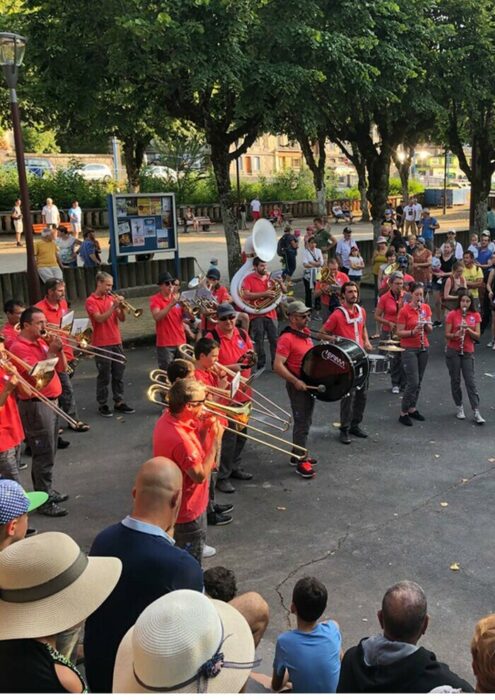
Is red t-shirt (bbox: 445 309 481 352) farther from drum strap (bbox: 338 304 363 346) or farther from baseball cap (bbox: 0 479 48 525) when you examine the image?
baseball cap (bbox: 0 479 48 525)

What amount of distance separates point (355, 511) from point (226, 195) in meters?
10.9

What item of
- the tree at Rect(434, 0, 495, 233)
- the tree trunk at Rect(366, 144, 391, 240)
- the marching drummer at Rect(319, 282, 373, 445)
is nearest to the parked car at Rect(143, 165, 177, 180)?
the tree trunk at Rect(366, 144, 391, 240)

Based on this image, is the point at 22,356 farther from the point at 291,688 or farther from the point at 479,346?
the point at 479,346

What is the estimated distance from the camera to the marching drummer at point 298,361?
7.40 metres

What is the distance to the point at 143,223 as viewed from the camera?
50.1 ft

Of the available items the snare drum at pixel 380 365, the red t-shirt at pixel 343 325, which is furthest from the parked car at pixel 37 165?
the red t-shirt at pixel 343 325

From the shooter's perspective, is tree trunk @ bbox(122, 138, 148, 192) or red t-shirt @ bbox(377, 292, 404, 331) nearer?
red t-shirt @ bbox(377, 292, 404, 331)

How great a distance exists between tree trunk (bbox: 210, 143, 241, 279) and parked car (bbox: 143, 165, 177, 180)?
20.3 metres

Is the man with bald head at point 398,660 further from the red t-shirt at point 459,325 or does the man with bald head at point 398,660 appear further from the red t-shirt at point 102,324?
the red t-shirt at point 102,324

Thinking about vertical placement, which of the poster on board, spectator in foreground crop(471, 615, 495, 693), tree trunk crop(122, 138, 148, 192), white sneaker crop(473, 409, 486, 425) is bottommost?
white sneaker crop(473, 409, 486, 425)

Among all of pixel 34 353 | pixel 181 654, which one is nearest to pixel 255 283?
pixel 34 353

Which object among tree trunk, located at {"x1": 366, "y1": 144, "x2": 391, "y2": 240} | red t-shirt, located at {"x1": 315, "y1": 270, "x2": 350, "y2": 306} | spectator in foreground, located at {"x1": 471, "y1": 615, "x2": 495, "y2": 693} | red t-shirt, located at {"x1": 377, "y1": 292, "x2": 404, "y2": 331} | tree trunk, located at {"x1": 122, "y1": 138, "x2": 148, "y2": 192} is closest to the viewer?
spectator in foreground, located at {"x1": 471, "y1": 615, "x2": 495, "y2": 693}

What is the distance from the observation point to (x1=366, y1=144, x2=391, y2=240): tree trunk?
66.3ft

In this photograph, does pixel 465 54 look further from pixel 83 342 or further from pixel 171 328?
pixel 83 342
